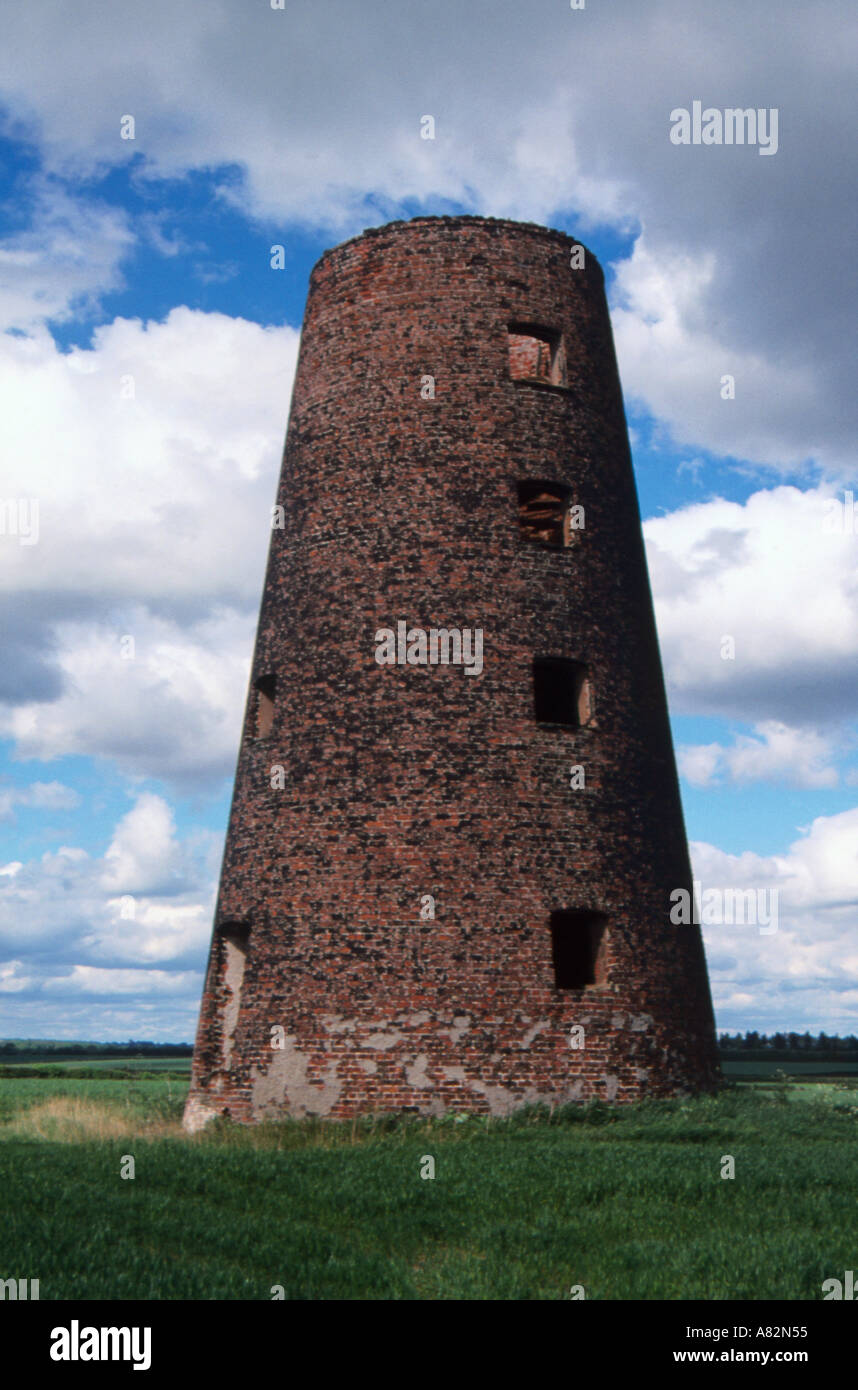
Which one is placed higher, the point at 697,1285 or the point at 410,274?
the point at 410,274

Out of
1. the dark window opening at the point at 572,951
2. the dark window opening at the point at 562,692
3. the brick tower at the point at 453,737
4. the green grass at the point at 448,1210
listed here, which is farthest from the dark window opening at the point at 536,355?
the green grass at the point at 448,1210

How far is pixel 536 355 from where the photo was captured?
A: 17094 mm

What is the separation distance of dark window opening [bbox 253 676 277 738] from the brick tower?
42 millimetres

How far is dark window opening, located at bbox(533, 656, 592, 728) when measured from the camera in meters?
15.0

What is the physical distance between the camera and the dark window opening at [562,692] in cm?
1502

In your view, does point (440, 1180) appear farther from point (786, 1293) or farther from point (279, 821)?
→ point (279, 821)

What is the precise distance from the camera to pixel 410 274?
52.9 ft

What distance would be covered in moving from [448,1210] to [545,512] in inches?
383

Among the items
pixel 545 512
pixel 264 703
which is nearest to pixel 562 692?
pixel 545 512

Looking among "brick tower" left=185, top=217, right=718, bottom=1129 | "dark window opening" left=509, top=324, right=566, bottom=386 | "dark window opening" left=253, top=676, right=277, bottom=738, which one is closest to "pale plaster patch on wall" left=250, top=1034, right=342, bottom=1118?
"brick tower" left=185, top=217, right=718, bottom=1129

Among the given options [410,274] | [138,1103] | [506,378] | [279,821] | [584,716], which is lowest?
[138,1103]

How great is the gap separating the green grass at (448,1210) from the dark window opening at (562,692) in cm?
486
